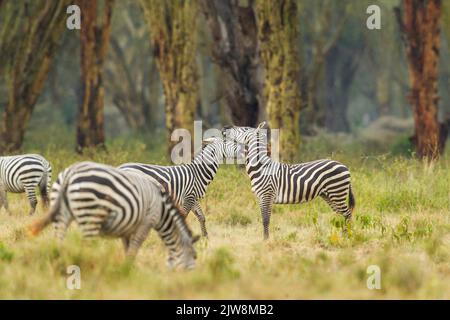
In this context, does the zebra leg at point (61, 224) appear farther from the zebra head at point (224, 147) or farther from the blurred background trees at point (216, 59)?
the blurred background trees at point (216, 59)

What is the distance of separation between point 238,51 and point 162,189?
1152 centimetres

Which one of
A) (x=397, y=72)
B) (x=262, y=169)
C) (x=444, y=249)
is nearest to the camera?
(x=444, y=249)

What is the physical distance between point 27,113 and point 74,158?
279 cm

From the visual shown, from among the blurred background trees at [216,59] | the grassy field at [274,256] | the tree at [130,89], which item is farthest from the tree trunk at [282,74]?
the tree at [130,89]

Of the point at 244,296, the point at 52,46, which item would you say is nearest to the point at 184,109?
the point at 52,46

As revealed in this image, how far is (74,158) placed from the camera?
1981 cm

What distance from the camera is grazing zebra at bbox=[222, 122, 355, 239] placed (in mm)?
12500

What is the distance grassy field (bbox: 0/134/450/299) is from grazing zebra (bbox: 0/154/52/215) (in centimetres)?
41

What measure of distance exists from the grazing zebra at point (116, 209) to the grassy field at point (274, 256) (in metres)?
0.23

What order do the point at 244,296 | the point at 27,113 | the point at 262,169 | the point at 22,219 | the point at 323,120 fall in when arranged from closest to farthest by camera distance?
the point at 244,296
the point at 262,169
the point at 22,219
the point at 27,113
the point at 323,120

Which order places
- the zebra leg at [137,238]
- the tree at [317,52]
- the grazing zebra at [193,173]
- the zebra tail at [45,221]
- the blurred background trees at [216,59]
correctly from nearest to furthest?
the zebra tail at [45,221]
the zebra leg at [137,238]
the grazing zebra at [193,173]
the blurred background trees at [216,59]
the tree at [317,52]

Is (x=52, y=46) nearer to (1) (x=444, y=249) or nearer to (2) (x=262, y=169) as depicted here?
(2) (x=262, y=169)

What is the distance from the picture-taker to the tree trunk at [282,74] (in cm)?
1859

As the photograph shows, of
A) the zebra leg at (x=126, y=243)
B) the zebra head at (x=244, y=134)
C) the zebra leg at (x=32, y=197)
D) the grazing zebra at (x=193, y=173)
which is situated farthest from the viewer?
the zebra leg at (x=32, y=197)
